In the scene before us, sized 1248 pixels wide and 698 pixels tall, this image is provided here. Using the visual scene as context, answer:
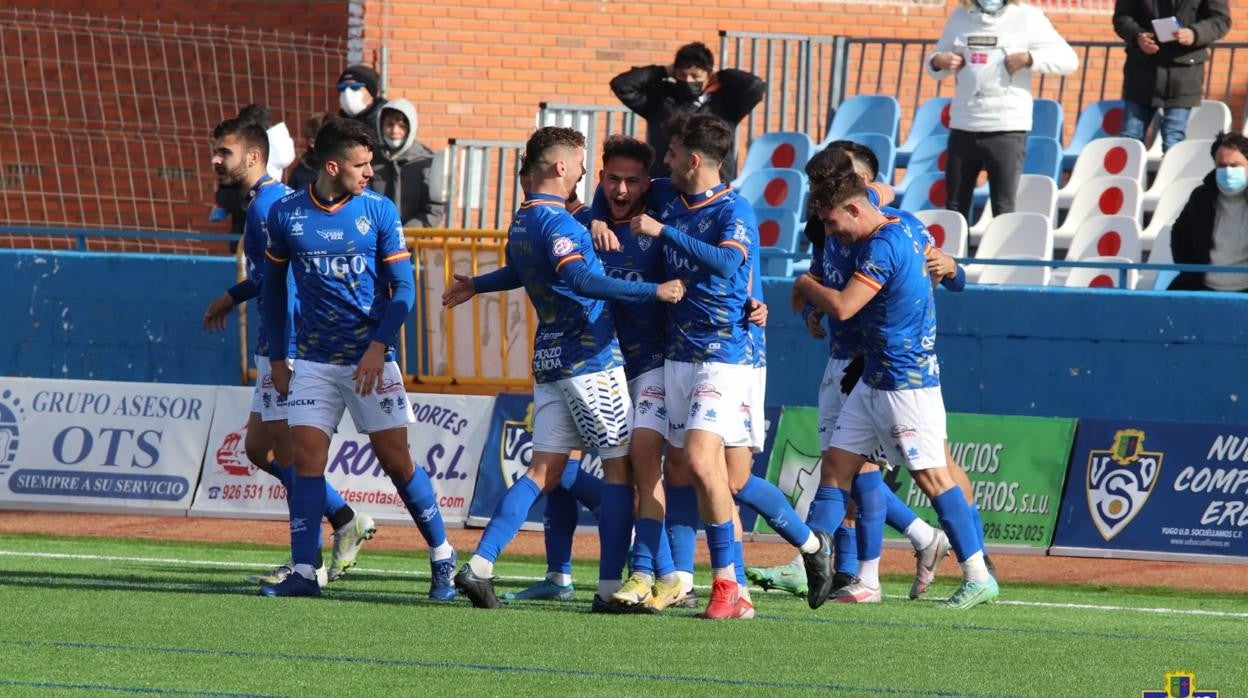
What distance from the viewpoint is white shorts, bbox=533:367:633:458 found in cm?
849

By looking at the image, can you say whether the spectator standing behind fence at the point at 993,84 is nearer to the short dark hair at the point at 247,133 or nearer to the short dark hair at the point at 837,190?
the short dark hair at the point at 837,190

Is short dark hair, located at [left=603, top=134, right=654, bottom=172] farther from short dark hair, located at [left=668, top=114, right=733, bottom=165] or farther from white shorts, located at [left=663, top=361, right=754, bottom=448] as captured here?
white shorts, located at [left=663, top=361, right=754, bottom=448]

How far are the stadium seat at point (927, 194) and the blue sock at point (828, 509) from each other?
7145mm

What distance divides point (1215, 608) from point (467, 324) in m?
6.27

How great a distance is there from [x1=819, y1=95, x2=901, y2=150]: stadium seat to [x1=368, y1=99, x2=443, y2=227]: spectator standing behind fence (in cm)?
409

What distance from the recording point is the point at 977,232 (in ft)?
50.2

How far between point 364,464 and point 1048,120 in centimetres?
734

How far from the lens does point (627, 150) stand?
28.1 feet

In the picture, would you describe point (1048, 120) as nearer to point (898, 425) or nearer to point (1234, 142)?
point (1234, 142)

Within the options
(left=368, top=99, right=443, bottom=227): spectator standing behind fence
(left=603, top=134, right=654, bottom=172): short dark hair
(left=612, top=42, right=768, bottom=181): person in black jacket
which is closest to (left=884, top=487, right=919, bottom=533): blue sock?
(left=603, top=134, right=654, bottom=172): short dark hair

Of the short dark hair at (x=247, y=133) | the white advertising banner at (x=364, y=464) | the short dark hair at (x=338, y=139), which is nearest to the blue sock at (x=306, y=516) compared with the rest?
the short dark hair at (x=338, y=139)

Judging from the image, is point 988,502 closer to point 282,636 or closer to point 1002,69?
point 1002,69

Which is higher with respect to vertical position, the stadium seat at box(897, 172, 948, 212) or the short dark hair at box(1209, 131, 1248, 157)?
the short dark hair at box(1209, 131, 1248, 157)

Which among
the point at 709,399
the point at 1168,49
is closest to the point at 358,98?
the point at 1168,49
